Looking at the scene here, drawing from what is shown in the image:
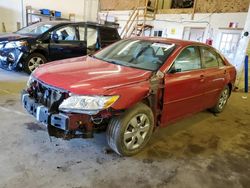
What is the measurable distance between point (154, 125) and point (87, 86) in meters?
1.06

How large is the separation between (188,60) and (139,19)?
10071 mm

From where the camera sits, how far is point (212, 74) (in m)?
3.56

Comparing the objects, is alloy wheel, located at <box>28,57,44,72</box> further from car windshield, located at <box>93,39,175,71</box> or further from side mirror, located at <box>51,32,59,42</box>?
car windshield, located at <box>93,39,175,71</box>

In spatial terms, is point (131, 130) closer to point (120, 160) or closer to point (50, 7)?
point (120, 160)

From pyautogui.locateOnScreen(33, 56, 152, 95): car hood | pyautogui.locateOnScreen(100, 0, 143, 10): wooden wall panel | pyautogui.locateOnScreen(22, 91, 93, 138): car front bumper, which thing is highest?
pyautogui.locateOnScreen(100, 0, 143, 10): wooden wall panel

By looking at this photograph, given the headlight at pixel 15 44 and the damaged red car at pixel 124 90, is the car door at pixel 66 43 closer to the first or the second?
the headlight at pixel 15 44

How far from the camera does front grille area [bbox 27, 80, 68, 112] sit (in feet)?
7.41

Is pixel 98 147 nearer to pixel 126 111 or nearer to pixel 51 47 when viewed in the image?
pixel 126 111

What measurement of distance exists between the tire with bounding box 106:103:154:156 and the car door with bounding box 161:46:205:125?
0.33m

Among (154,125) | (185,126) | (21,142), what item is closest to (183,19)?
(185,126)

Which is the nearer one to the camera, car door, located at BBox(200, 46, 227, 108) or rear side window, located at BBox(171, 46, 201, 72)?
rear side window, located at BBox(171, 46, 201, 72)

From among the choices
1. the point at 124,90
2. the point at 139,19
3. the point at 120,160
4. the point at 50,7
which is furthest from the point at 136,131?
the point at 50,7

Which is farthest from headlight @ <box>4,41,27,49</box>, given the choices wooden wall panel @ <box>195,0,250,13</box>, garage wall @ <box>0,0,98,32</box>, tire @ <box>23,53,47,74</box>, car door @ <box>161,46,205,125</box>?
wooden wall panel @ <box>195,0,250,13</box>

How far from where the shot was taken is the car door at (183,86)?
2.79 m
